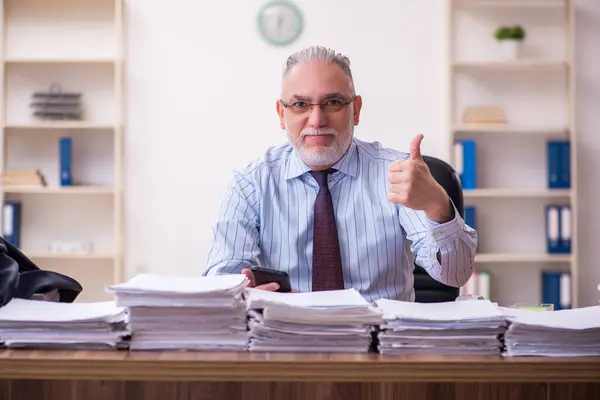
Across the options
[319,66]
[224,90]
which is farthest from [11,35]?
[319,66]

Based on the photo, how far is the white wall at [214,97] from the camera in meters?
4.74

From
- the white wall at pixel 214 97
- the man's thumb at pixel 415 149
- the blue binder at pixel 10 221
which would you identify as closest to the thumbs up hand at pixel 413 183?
the man's thumb at pixel 415 149

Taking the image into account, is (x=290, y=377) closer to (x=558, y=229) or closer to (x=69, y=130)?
(x=558, y=229)

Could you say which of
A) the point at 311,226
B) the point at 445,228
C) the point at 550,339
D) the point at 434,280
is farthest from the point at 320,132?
the point at 550,339

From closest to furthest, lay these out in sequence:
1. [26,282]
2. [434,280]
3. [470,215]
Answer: [26,282] < [434,280] < [470,215]

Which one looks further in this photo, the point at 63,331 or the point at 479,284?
the point at 479,284

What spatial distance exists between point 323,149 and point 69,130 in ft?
9.36

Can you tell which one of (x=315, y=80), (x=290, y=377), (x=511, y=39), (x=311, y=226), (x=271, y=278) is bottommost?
(x=290, y=377)

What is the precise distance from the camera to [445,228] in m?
1.91

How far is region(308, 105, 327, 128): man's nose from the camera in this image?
2.27 metres

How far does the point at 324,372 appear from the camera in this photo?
4.25 feet

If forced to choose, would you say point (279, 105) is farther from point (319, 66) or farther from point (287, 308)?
point (287, 308)

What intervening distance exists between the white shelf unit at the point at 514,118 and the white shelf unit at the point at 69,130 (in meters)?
1.94

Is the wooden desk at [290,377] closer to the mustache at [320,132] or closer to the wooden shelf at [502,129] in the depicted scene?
the mustache at [320,132]
